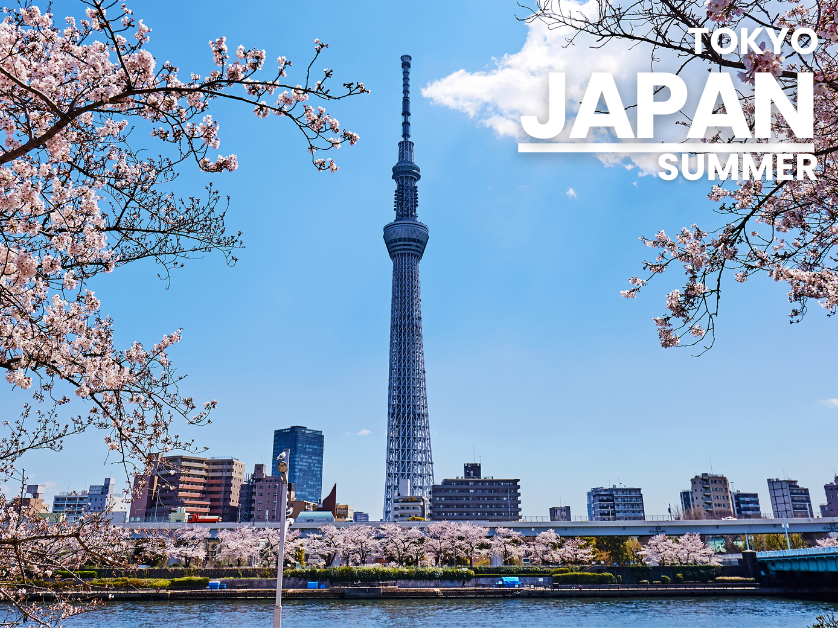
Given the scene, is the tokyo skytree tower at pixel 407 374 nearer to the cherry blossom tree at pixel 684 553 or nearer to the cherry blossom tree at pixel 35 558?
the cherry blossom tree at pixel 684 553

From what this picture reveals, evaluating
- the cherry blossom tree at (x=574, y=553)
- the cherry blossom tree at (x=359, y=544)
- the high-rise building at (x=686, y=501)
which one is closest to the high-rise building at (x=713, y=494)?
the high-rise building at (x=686, y=501)

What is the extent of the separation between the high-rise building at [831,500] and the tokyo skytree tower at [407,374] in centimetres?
9154

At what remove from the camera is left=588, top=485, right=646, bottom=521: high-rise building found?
464 feet

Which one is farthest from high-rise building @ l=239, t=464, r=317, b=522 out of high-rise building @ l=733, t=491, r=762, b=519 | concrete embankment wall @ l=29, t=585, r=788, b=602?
high-rise building @ l=733, t=491, r=762, b=519

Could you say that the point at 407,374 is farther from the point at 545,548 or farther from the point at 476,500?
the point at 545,548

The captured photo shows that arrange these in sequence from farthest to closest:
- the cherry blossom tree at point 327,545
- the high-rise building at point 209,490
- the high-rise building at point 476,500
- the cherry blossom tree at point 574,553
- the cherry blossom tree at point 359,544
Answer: the high-rise building at point 476,500 → the high-rise building at point 209,490 → the cherry blossom tree at point 574,553 → the cherry blossom tree at point 359,544 → the cherry blossom tree at point 327,545

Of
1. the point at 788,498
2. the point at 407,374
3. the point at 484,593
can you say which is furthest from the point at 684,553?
the point at 788,498

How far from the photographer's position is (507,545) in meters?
70.2

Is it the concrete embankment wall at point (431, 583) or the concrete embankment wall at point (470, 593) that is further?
the concrete embankment wall at point (431, 583)

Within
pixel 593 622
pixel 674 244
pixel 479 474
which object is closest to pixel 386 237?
pixel 479 474

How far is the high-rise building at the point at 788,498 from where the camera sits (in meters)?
141

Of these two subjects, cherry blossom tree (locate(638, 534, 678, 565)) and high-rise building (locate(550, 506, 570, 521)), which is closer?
cherry blossom tree (locate(638, 534, 678, 565))

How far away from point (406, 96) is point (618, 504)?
109022 millimetres

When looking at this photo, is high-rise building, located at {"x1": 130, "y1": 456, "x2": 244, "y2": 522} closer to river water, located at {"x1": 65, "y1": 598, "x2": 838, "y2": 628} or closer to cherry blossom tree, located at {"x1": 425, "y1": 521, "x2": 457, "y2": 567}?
cherry blossom tree, located at {"x1": 425, "y1": 521, "x2": 457, "y2": 567}
